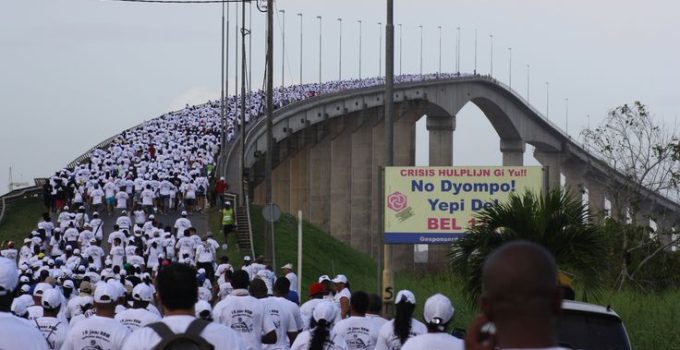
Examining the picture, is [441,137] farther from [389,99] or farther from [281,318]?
[281,318]

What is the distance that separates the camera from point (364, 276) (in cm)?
5641

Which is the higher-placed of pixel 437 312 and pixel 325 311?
pixel 437 312

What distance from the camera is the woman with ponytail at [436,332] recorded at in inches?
339

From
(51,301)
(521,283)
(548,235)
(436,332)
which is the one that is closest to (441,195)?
(548,235)

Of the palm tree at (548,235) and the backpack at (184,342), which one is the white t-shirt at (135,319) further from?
the palm tree at (548,235)

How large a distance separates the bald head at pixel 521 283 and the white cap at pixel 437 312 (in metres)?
4.98

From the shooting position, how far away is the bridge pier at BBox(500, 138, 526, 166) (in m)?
125

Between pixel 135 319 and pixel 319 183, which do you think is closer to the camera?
pixel 135 319

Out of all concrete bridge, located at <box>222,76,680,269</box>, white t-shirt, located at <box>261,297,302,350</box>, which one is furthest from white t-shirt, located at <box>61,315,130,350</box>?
concrete bridge, located at <box>222,76,680,269</box>

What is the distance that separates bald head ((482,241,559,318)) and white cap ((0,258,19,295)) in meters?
3.97

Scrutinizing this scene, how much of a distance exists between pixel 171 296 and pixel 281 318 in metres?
7.10

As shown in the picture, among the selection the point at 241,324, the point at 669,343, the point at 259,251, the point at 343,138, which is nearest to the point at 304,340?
the point at 241,324

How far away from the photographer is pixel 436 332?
8.91 metres

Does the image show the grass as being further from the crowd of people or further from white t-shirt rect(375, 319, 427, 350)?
white t-shirt rect(375, 319, 427, 350)
